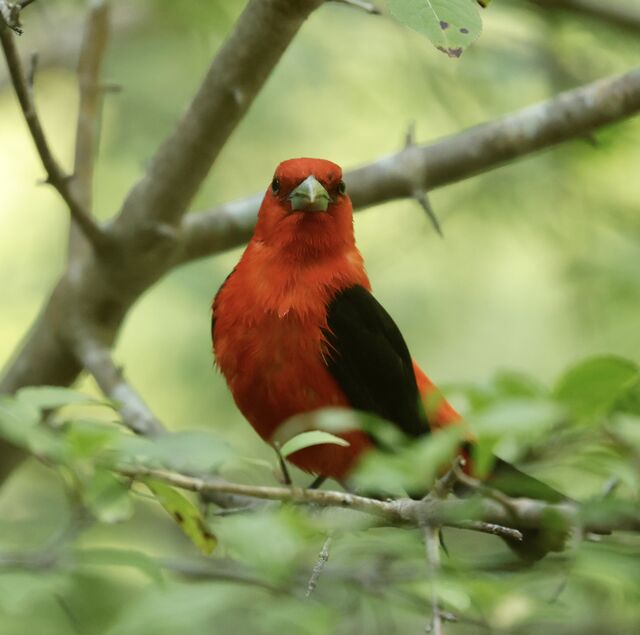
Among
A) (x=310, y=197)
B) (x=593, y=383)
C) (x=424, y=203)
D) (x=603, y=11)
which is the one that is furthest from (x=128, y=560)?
(x=603, y=11)

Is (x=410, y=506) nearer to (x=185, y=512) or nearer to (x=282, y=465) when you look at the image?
(x=282, y=465)

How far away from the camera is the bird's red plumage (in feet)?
14.0

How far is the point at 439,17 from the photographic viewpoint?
2219 mm

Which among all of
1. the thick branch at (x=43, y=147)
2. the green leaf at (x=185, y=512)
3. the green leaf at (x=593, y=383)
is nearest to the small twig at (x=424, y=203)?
the thick branch at (x=43, y=147)

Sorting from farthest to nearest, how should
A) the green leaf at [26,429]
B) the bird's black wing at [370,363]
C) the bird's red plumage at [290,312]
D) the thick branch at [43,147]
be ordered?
the bird's black wing at [370,363], the bird's red plumage at [290,312], the thick branch at [43,147], the green leaf at [26,429]

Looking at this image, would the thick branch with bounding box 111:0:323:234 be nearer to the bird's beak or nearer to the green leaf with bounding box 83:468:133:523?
the bird's beak

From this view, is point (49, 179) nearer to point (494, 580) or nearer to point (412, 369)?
point (412, 369)

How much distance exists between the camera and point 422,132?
Answer: 8.37 metres

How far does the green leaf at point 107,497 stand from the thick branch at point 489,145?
231cm

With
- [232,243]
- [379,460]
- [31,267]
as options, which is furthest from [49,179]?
[31,267]

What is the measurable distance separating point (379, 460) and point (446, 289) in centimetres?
575

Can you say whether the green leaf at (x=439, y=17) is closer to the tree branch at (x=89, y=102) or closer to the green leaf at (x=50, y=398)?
the green leaf at (x=50, y=398)

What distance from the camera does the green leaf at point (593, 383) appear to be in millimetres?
2111

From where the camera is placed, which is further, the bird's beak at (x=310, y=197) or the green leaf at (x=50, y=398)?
the bird's beak at (x=310, y=197)
